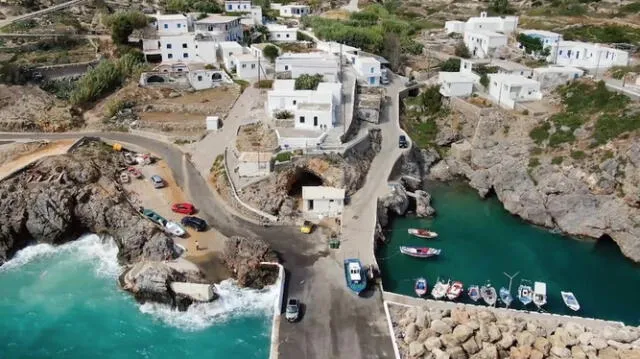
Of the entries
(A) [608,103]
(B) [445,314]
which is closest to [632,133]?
(A) [608,103]

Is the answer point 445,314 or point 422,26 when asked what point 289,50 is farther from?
point 445,314

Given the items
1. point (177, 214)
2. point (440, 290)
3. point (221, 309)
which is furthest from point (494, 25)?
point (221, 309)

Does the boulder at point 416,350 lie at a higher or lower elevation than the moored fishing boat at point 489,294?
higher

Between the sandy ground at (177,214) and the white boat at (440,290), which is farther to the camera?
the sandy ground at (177,214)

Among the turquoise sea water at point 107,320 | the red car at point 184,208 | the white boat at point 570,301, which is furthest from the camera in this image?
the red car at point 184,208

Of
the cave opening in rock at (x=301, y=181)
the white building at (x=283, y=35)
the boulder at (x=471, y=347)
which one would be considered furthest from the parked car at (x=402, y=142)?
the white building at (x=283, y=35)

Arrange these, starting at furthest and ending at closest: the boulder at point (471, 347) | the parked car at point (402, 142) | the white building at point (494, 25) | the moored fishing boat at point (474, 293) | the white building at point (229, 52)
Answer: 1. the white building at point (494, 25)
2. the white building at point (229, 52)
3. the parked car at point (402, 142)
4. the moored fishing boat at point (474, 293)
5. the boulder at point (471, 347)

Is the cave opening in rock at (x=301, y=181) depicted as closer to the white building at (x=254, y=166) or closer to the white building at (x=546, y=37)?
the white building at (x=254, y=166)

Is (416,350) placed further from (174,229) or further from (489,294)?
(174,229)
